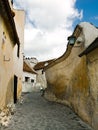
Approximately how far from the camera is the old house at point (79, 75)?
32.9ft

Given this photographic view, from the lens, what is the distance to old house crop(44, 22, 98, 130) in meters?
10.0

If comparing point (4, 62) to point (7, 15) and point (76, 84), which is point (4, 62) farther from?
point (76, 84)

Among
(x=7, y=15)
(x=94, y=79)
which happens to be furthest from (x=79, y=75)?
(x=7, y=15)

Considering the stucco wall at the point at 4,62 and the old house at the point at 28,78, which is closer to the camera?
the stucco wall at the point at 4,62

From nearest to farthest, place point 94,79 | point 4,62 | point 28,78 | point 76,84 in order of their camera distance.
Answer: point 94,79
point 4,62
point 76,84
point 28,78

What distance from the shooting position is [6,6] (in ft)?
32.5

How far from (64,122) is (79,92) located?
188 centimetres

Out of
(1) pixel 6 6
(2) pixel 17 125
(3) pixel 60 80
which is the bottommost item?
(2) pixel 17 125

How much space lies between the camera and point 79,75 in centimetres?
1297

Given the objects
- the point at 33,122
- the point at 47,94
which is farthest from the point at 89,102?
the point at 47,94

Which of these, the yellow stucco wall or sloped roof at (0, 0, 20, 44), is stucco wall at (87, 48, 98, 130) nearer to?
the yellow stucco wall

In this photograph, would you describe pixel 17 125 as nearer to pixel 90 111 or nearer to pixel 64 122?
pixel 64 122

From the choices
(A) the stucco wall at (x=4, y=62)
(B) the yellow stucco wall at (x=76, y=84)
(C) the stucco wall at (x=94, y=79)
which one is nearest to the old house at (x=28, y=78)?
(B) the yellow stucco wall at (x=76, y=84)

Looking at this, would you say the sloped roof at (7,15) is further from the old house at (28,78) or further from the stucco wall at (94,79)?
the old house at (28,78)
